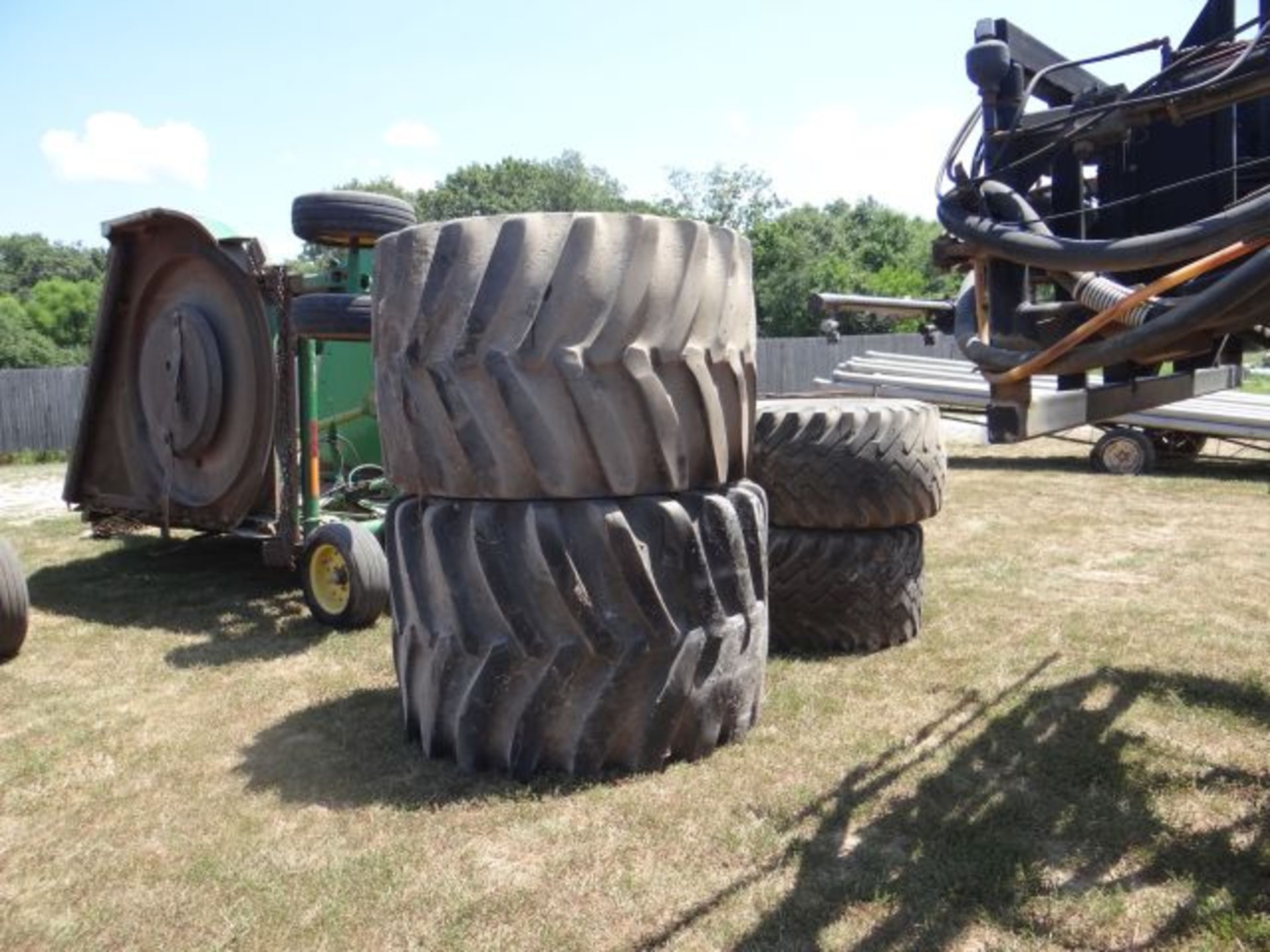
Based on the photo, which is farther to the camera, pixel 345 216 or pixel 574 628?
pixel 345 216

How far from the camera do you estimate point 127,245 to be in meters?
6.90

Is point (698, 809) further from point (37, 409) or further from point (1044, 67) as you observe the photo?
point (37, 409)

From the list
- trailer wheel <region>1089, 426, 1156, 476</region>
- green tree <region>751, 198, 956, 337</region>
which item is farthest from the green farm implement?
green tree <region>751, 198, 956, 337</region>

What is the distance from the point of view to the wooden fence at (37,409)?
19094 mm

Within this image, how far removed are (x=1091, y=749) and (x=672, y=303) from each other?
2.04 meters

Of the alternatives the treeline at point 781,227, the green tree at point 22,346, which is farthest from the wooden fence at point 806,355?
the green tree at point 22,346

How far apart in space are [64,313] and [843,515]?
5603cm

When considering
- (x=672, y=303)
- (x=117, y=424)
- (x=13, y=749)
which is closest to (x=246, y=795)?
(x=13, y=749)

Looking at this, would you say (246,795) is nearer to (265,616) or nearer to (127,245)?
(265,616)

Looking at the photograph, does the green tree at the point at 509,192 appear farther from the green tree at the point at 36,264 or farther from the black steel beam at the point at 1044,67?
the black steel beam at the point at 1044,67

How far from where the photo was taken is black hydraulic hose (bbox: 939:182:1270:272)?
7.80 ft

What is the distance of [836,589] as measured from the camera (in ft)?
15.0

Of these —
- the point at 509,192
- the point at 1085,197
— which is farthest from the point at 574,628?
the point at 509,192

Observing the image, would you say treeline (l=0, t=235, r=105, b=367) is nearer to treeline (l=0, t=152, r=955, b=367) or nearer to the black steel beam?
treeline (l=0, t=152, r=955, b=367)
